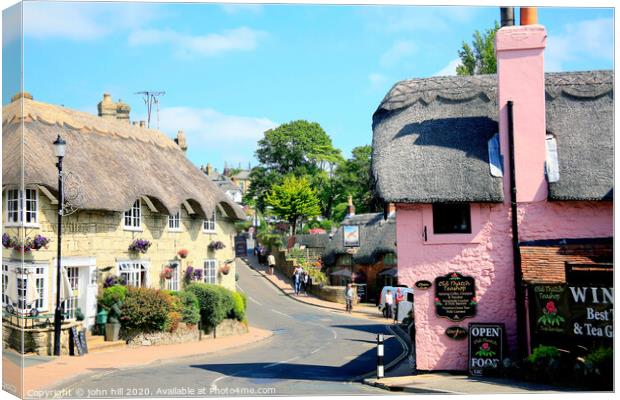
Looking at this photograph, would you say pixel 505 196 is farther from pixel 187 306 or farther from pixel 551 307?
pixel 187 306

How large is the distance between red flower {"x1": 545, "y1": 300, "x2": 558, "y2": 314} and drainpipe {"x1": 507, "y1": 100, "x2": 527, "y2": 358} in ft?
2.83

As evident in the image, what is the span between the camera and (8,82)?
13.1 meters

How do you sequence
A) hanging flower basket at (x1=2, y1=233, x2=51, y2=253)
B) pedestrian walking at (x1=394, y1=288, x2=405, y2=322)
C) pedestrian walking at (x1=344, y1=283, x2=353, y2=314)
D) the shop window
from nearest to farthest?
hanging flower basket at (x1=2, y1=233, x2=51, y2=253)
the shop window
pedestrian walking at (x1=394, y1=288, x2=405, y2=322)
pedestrian walking at (x1=344, y1=283, x2=353, y2=314)

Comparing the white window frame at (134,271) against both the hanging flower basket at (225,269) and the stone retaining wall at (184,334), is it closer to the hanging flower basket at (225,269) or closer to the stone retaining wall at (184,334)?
the stone retaining wall at (184,334)

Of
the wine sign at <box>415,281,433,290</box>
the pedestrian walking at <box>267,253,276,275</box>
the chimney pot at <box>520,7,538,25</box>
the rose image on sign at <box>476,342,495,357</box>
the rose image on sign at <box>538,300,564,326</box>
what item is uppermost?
the chimney pot at <box>520,7,538,25</box>

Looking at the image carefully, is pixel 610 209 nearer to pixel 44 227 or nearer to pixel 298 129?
pixel 298 129

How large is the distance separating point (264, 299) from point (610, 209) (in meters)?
17.7

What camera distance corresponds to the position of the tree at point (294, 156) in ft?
53.5

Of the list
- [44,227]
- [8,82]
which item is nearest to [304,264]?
[44,227]

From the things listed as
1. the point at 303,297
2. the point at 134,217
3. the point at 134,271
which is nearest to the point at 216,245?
the point at 134,271

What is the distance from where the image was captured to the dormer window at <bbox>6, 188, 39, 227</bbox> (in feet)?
47.6

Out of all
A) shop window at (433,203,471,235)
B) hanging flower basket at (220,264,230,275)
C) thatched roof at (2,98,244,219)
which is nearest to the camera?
shop window at (433,203,471,235)

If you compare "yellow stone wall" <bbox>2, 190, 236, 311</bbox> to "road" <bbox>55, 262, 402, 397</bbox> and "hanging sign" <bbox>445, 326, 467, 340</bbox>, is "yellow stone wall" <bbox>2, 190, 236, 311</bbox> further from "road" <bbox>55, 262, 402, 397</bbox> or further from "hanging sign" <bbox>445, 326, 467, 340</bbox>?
"hanging sign" <bbox>445, 326, 467, 340</bbox>

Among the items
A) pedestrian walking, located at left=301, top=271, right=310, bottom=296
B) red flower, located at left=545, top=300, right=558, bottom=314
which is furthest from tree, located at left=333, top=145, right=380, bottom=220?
pedestrian walking, located at left=301, top=271, right=310, bottom=296
